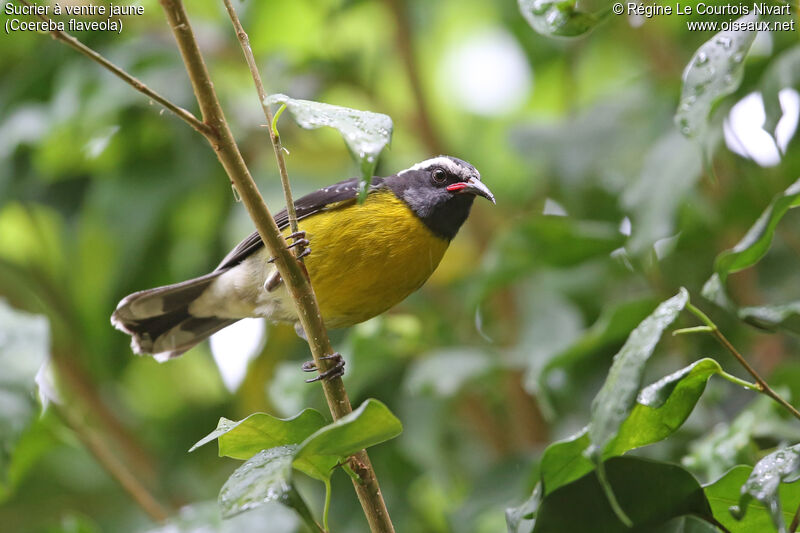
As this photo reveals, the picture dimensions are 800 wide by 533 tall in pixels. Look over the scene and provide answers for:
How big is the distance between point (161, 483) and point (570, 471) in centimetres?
270

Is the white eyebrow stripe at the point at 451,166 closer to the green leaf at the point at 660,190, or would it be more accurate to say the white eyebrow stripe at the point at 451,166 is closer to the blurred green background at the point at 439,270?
the blurred green background at the point at 439,270

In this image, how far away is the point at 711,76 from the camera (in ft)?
6.46

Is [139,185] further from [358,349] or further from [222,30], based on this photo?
[358,349]

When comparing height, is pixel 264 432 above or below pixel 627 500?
above

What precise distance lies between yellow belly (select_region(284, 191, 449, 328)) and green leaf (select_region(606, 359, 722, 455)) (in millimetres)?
1396

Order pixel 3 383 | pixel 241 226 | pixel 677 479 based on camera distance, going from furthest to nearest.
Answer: pixel 241 226, pixel 3 383, pixel 677 479

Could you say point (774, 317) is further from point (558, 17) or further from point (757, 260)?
point (558, 17)

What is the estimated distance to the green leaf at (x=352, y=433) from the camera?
161 cm

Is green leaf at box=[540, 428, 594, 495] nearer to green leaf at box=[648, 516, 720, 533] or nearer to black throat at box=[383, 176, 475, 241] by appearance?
green leaf at box=[648, 516, 720, 533]

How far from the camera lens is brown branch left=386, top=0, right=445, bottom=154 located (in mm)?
4246

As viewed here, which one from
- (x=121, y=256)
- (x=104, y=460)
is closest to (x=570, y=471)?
(x=104, y=460)

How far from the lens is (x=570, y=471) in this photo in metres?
1.83

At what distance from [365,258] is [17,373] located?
1.22 metres

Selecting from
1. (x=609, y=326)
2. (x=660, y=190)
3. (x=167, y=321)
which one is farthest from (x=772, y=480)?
(x=167, y=321)
